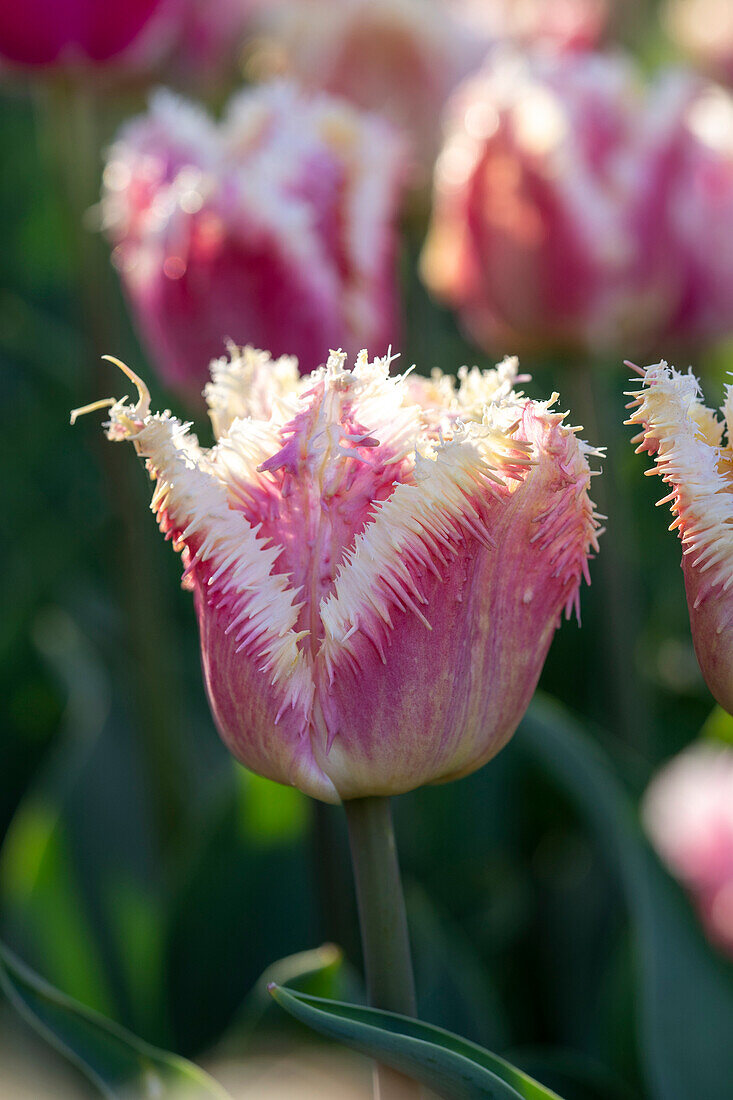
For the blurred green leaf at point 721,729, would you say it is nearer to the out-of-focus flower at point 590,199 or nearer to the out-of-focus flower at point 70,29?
the out-of-focus flower at point 590,199

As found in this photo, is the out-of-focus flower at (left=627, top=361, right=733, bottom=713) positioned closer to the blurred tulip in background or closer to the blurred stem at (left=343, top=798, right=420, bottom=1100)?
the blurred stem at (left=343, top=798, right=420, bottom=1100)

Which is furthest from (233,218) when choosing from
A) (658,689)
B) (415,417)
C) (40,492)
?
(40,492)

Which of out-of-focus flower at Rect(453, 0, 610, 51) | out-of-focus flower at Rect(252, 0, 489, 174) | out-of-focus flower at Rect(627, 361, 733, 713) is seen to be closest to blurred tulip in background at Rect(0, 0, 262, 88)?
out-of-focus flower at Rect(252, 0, 489, 174)

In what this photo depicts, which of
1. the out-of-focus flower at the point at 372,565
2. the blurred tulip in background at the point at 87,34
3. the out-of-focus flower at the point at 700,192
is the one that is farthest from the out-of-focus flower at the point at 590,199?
the out-of-focus flower at the point at 372,565

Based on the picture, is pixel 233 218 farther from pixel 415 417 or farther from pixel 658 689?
pixel 658 689

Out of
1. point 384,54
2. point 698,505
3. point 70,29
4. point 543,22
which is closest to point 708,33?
point 543,22

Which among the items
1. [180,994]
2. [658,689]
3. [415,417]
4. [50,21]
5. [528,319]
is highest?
[50,21]

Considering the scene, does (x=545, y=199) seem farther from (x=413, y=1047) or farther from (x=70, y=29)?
(x=413, y=1047)

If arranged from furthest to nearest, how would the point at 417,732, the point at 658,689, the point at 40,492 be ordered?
the point at 40,492, the point at 658,689, the point at 417,732
